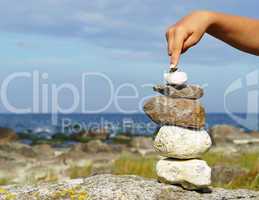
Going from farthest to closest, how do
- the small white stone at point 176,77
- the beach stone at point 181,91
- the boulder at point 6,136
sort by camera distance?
the boulder at point 6,136, the beach stone at point 181,91, the small white stone at point 176,77

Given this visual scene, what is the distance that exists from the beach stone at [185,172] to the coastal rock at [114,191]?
0.08m

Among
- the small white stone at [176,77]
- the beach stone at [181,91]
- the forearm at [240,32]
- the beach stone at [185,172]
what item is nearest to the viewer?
the forearm at [240,32]

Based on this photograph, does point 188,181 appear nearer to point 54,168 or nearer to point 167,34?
point 167,34

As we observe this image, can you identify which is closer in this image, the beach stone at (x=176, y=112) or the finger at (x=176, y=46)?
the finger at (x=176, y=46)

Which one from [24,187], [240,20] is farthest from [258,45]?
[24,187]

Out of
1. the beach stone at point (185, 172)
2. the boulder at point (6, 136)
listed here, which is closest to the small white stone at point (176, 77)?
the beach stone at point (185, 172)

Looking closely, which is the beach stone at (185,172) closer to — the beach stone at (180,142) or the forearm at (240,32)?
the beach stone at (180,142)

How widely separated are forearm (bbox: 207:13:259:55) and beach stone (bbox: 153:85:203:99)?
4.18ft

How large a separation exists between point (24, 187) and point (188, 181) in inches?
62.0

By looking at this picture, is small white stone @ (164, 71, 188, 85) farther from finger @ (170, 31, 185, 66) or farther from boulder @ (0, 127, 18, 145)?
boulder @ (0, 127, 18, 145)

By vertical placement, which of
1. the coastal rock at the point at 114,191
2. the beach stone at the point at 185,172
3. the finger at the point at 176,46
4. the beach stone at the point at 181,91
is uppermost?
the finger at the point at 176,46

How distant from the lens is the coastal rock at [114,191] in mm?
4762

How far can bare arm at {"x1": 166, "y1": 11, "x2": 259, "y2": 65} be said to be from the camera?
10.4 ft

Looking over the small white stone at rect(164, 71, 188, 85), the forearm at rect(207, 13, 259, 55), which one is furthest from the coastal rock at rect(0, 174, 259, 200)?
the forearm at rect(207, 13, 259, 55)
